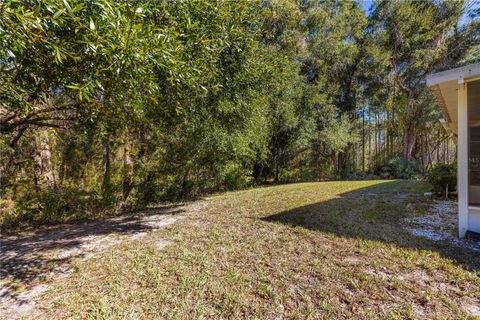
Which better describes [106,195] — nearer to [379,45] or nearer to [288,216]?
[288,216]

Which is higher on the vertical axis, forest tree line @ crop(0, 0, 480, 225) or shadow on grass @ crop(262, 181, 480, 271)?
forest tree line @ crop(0, 0, 480, 225)

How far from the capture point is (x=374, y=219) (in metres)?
4.49

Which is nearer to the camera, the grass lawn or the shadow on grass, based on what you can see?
the grass lawn

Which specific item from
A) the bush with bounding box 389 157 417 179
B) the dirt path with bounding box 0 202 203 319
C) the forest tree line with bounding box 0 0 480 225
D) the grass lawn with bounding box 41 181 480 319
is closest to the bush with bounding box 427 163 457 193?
the grass lawn with bounding box 41 181 480 319

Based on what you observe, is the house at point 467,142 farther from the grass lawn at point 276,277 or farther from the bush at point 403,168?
the bush at point 403,168

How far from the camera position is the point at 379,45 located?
1362 cm

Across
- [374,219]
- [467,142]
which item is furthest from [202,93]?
[467,142]

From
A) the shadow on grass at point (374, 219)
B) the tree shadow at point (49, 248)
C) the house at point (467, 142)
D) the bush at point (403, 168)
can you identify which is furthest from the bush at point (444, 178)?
the bush at point (403, 168)

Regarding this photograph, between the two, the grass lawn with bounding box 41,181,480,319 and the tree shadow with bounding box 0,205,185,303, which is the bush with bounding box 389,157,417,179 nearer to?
the grass lawn with bounding box 41,181,480,319

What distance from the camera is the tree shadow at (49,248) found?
105 inches

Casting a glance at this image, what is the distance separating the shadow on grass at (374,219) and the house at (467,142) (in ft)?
1.92

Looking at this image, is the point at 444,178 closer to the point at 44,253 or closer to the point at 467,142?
the point at 467,142

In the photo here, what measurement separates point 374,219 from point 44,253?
5.40 metres

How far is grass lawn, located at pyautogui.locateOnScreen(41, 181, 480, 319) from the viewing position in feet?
6.63
